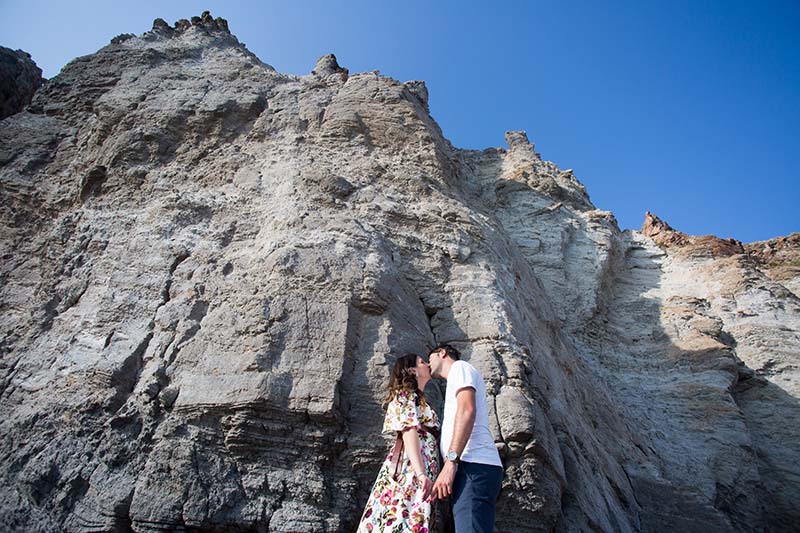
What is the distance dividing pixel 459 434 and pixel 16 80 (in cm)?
1645

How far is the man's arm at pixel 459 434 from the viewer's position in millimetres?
3746

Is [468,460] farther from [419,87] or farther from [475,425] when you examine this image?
[419,87]

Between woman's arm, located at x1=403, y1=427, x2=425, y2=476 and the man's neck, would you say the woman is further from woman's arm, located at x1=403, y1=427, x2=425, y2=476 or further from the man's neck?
the man's neck

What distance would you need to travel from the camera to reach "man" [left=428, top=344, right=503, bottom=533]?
3.71 meters

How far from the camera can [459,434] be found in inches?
151

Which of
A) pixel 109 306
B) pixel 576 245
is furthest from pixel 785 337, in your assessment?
pixel 109 306

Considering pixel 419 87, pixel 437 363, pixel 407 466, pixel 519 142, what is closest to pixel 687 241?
pixel 519 142

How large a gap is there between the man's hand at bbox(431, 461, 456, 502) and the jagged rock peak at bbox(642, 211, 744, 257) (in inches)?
559

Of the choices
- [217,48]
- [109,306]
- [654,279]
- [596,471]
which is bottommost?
[596,471]

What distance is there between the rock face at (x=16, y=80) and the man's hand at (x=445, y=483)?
15.3 meters

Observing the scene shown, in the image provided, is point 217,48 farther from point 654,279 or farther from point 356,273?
point 654,279

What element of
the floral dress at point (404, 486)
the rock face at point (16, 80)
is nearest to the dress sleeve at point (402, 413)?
the floral dress at point (404, 486)

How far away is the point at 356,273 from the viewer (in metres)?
6.39

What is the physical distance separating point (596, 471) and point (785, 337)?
327 inches
